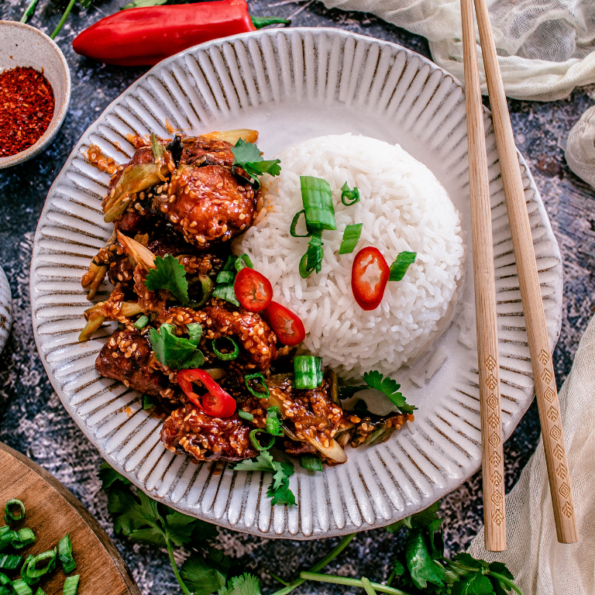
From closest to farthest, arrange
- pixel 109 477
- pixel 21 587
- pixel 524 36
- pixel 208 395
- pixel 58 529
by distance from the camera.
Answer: pixel 208 395
pixel 21 587
pixel 58 529
pixel 109 477
pixel 524 36

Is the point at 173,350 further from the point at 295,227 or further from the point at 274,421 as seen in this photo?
the point at 295,227

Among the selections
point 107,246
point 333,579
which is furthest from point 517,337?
point 107,246

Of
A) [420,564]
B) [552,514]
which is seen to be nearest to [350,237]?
[420,564]

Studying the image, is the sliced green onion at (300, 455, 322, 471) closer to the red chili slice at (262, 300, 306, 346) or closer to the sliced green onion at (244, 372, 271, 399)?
the sliced green onion at (244, 372, 271, 399)

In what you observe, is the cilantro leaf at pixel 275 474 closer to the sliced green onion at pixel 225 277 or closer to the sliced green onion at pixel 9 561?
the sliced green onion at pixel 225 277

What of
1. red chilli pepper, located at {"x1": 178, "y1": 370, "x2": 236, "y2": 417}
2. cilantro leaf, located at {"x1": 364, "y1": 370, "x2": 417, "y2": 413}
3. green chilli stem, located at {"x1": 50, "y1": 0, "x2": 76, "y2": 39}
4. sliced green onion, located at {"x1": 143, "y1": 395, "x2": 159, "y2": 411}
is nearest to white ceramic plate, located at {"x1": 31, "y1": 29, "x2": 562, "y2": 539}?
sliced green onion, located at {"x1": 143, "y1": 395, "x2": 159, "y2": 411}

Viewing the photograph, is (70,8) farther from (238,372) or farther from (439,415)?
(439,415)
